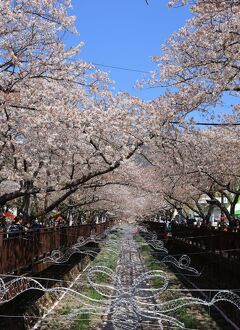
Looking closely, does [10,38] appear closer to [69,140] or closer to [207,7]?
[207,7]

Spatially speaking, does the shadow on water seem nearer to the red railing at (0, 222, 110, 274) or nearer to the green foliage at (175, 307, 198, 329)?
the red railing at (0, 222, 110, 274)

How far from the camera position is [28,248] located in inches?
559

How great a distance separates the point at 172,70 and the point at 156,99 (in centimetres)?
302

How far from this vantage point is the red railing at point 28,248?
1151cm

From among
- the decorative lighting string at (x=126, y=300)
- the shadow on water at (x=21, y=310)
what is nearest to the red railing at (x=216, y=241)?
the decorative lighting string at (x=126, y=300)

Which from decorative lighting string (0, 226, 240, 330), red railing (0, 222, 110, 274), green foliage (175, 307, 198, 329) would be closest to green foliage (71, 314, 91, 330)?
decorative lighting string (0, 226, 240, 330)

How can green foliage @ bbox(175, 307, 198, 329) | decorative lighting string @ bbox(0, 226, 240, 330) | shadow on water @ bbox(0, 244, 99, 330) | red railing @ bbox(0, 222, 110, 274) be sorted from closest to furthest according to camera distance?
decorative lighting string @ bbox(0, 226, 240, 330), shadow on water @ bbox(0, 244, 99, 330), green foliage @ bbox(175, 307, 198, 329), red railing @ bbox(0, 222, 110, 274)

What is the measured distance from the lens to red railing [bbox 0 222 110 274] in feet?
37.8

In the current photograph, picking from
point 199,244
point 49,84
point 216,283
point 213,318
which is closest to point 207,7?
point 49,84

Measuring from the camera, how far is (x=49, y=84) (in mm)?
13641

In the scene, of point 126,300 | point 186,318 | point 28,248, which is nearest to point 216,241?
point 186,318

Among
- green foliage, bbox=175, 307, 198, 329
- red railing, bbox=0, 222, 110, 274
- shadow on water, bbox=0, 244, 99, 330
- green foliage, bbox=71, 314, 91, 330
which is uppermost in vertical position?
red railing, bbox=0, 222, 110, 274

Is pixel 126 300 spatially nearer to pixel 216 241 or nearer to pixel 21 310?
pixel 21 310

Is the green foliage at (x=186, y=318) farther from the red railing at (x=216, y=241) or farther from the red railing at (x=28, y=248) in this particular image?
the red railing at (x=28, y=248)
